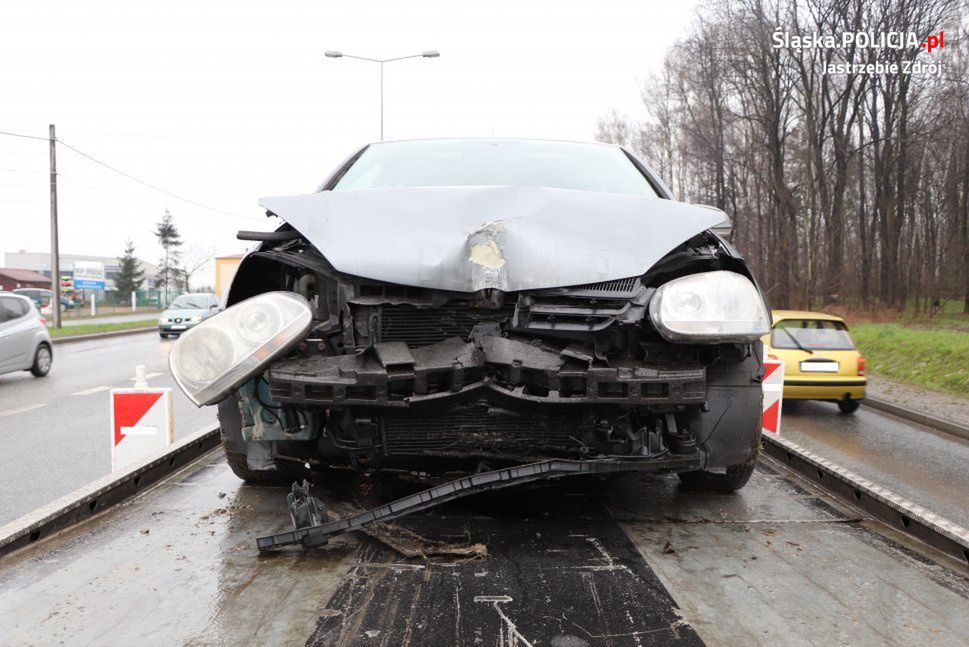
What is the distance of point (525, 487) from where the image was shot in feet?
10.1

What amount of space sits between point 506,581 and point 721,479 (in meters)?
1.32

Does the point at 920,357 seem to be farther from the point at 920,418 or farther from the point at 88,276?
the point at 88,276

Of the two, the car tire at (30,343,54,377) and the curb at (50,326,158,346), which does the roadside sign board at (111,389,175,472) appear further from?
the curb at (50,326,158,346)

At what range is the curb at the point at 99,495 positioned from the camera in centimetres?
231

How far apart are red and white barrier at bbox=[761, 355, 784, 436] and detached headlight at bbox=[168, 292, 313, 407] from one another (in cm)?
448

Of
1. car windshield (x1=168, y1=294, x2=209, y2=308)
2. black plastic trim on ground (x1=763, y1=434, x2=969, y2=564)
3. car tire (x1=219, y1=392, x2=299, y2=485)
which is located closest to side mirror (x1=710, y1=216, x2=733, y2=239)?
black plastic trim on ground (x1=763, y1=434, x2=969, y2=564)

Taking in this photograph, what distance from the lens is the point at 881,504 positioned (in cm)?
258

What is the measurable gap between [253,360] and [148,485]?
1.31 metres

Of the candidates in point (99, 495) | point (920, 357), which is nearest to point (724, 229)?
point (99, 495)

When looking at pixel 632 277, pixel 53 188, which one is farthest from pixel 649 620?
pixel 53 188

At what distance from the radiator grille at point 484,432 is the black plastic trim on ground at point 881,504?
3.85ft

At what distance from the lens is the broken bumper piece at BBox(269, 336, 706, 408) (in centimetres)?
217

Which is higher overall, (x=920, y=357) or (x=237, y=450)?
(x=237, y=450)

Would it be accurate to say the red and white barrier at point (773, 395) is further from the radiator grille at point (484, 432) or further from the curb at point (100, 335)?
the curb at point (100, 335)
